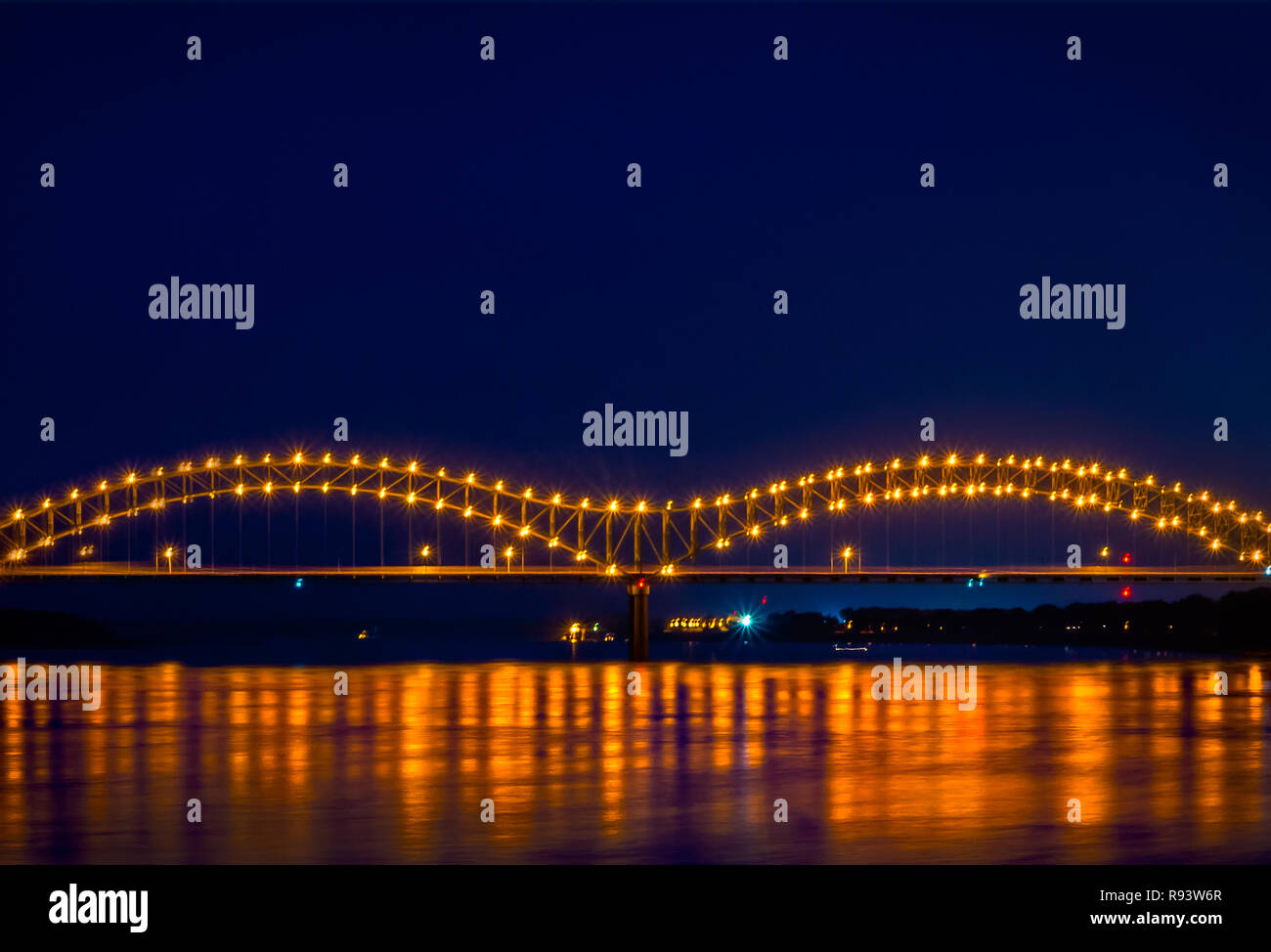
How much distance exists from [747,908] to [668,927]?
987 mm

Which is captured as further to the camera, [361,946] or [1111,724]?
[1111,724]

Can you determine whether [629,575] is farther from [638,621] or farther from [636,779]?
[636,779]

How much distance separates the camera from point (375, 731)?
109 ft

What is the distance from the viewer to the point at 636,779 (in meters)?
24.6

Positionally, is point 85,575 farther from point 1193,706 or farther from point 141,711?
point 1193,706

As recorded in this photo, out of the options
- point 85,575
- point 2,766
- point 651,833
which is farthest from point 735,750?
point 85,575

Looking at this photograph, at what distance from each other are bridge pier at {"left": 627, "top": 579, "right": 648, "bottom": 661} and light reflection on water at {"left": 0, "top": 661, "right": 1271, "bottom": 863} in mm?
35378

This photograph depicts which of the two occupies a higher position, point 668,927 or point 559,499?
point 559,499

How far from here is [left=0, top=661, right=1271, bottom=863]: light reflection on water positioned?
57.8 ft

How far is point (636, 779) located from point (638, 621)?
5837 centimetres

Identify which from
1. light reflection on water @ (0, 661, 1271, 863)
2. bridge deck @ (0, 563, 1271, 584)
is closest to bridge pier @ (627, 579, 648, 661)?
bridge deck @ (0, 563, 1271, 584)

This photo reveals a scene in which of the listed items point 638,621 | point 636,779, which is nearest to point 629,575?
point 638,621

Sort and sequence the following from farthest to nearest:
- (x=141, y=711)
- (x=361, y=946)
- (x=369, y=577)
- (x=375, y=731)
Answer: (x=369, y=577) → (x=141, y=711) → (x=375, y=731) → (x=361, y=946)

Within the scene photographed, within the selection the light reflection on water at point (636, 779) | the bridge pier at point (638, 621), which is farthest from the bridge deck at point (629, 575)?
the light reflection on water at point (636, 779)
